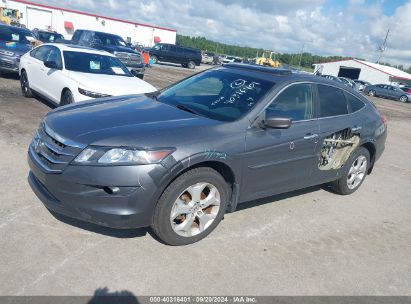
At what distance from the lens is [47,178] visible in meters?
3.26

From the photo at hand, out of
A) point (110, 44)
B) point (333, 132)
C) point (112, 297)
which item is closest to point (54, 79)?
point (333, 132)

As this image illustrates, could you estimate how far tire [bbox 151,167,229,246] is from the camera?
3.30 metres

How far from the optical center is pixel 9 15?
43.1 m

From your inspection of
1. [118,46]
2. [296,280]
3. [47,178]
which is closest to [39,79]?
[47,178]

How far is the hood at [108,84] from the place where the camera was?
23.1ft

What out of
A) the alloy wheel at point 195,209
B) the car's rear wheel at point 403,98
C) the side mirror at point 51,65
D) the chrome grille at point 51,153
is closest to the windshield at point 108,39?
the side mirror at point 51,65

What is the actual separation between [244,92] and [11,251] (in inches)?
110

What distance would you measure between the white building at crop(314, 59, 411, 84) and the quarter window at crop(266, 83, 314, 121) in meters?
50.4

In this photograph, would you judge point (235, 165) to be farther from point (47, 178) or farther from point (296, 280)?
point (47, 178)

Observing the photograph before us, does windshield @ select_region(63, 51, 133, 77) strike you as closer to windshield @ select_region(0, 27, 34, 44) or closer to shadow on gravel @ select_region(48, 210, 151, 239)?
shadow on gravel @ select_region(48, 210, 151, 239)

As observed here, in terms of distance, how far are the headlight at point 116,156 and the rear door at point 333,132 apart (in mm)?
2305

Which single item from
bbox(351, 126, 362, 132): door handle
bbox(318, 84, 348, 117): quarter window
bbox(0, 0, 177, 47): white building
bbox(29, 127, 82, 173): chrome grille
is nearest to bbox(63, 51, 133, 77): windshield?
bbox(29, 127, 82, 173): chrome grille

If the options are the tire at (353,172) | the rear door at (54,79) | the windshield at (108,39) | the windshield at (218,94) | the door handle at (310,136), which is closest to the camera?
the windshield at (218,94)

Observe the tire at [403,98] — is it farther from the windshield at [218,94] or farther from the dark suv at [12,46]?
the windshield at [218,94]
